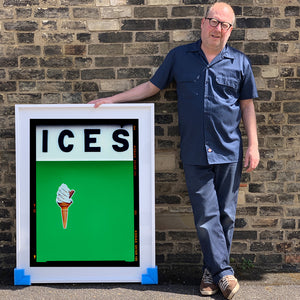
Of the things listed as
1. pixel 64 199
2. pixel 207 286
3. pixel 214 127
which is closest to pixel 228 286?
pixel 207 286

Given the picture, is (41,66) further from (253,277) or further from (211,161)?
(253,277)

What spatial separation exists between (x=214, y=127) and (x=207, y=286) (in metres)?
1.28

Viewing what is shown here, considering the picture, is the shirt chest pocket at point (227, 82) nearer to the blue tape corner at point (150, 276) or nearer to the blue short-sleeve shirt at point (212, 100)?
the blue short-sleeve shirt at point (212, 100)

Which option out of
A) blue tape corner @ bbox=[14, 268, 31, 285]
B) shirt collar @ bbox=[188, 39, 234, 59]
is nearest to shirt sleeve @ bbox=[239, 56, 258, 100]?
shirt collar @ bbox=[188, 39, 234, 59]

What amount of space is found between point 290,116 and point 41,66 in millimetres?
2276

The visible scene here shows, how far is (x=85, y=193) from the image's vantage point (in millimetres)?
3729

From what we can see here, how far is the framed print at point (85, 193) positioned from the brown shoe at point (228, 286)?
0.56m

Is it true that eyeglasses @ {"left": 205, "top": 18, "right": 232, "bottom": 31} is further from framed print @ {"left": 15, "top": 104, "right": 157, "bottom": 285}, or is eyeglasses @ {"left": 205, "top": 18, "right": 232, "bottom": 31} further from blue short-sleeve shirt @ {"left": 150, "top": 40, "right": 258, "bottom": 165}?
framed print @ {"left": 15, "top": 104, "right": 157, "bottom": 285}

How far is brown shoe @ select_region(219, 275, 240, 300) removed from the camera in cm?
345

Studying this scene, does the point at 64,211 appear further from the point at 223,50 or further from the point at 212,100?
the point at 223,50

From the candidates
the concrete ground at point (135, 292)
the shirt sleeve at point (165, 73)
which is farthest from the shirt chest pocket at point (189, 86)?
the concrete ground at point (135, 292)

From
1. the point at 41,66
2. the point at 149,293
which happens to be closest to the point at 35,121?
the point at 41,66

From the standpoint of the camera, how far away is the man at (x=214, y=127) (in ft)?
11.5

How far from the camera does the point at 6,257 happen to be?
13.5 feet
